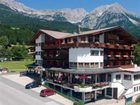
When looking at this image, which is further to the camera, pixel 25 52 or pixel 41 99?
pixel 25 52

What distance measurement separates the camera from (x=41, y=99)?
52.0m

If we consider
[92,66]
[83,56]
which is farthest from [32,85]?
[92,66]

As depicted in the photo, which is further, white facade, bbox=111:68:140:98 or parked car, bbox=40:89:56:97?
white facade, bbox=111:68:140:98

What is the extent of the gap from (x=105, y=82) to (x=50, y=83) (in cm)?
1204

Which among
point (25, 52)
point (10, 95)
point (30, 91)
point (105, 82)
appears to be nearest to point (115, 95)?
point (105, 82)

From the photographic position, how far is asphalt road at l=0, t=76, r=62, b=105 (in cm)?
4952

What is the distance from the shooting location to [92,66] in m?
58.8

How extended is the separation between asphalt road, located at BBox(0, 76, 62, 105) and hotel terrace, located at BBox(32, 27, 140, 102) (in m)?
5.82

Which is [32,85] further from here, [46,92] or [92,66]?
[92,66]

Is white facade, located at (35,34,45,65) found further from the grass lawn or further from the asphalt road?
the grass lawn

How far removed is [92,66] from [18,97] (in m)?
16.2

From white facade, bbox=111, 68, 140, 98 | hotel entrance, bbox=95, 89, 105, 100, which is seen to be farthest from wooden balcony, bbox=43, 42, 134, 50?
hotel entrance, bbox=95, 89, 105, 100

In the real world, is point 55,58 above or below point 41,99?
above

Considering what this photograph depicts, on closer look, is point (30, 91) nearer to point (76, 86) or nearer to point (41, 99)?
point (41, 99)
